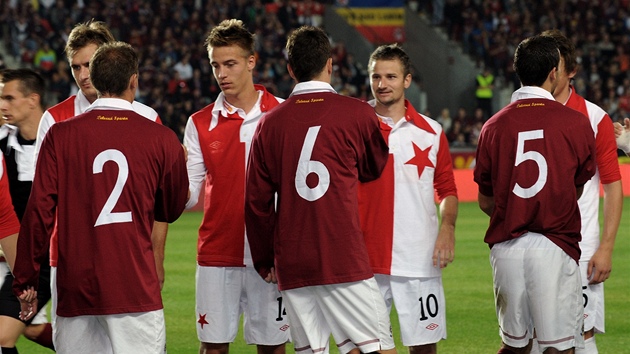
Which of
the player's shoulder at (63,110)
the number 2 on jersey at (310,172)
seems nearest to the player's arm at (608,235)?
the number 2 on jersey at (310,172)

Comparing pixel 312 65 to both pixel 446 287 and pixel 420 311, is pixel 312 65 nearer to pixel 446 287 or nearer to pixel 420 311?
pixel 420 311

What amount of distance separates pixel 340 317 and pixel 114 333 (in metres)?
1.14

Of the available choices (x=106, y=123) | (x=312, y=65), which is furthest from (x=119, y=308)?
(x=312, y=65)

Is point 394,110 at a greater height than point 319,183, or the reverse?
point 394,110

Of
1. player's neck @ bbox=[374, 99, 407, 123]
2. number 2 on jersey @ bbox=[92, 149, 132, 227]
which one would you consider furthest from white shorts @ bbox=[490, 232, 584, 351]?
number 2 on jersey @ bbox=[92, 149, 132, 227]

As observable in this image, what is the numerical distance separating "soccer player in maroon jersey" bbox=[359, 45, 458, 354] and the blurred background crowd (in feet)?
56.1

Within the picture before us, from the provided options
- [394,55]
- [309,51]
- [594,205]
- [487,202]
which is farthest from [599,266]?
[309,51]

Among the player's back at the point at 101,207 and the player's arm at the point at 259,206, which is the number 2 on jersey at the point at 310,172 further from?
the player's back at the point at 101,207

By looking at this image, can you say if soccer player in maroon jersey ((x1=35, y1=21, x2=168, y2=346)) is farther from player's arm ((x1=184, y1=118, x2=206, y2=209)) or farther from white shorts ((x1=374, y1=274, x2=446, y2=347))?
white shorts ((x1=374, y1=274, x2=446, y2=347))

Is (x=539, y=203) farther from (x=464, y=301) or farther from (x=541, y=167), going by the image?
(x=464, y=301)

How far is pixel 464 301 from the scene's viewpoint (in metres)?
10.5

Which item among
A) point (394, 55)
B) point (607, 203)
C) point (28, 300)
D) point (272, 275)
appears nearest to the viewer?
point (28, 300)

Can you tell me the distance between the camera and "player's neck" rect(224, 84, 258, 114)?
20.0 feet

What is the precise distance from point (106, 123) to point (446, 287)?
720 centimetres
